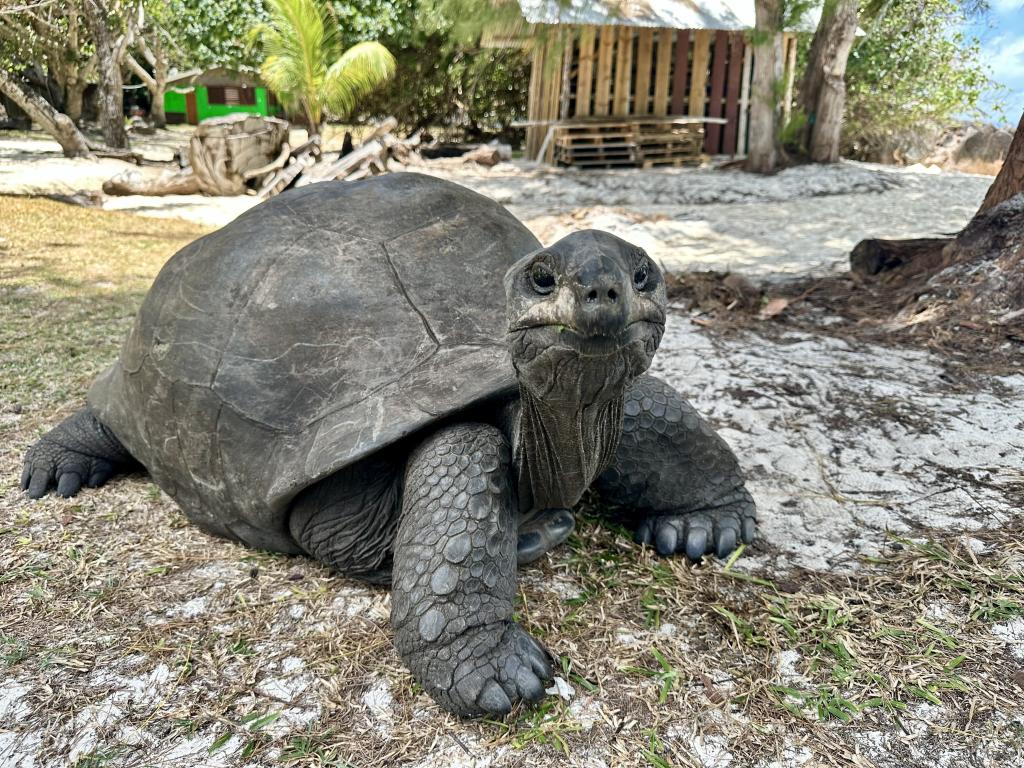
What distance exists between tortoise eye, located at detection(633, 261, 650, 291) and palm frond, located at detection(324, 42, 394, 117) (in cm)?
1369

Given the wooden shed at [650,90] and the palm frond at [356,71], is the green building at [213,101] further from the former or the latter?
the wooden shed at [650,90]

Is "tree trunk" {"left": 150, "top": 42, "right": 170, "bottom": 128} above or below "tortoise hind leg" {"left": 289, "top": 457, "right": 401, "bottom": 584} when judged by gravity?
above

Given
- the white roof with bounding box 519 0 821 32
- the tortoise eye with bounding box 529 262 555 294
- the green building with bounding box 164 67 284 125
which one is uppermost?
the white roof with bounding box 519 0 821 32

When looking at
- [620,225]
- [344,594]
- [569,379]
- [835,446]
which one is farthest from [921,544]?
[620,225]

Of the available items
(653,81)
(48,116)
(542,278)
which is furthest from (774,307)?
(48,116)

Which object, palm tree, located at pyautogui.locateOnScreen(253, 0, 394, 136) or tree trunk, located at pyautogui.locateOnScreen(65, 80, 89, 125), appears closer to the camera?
palm tree, located at pyautogui.locateOnScreen(253, 0, 394, 136)

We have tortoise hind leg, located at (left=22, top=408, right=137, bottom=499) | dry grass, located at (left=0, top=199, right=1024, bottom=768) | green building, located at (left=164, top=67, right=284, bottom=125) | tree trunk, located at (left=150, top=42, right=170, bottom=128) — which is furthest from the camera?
green building, located at (left=164, top=67, right=284, bottom=125)

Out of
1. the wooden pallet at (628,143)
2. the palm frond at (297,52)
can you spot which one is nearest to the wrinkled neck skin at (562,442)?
the wooden pallet at (628,143)

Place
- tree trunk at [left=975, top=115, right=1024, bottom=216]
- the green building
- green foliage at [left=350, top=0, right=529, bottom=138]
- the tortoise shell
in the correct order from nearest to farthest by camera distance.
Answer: the tortoise shell < tree trunk at [left=975, top=115, right=1024, bottom=216] < green foliage at [left=350, top=0, right=529, bottom=138] < the green building

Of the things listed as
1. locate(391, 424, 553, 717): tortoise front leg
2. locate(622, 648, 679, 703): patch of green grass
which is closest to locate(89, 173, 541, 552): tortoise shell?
locate(391, 424, 553, 717): tortoise front leg

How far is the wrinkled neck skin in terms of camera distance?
61.4 inches

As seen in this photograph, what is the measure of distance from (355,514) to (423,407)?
39 cm

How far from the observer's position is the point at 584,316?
133 centimetres

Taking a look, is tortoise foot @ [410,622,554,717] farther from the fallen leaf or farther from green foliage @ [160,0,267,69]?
green foliage @ [160,0,267,69]
